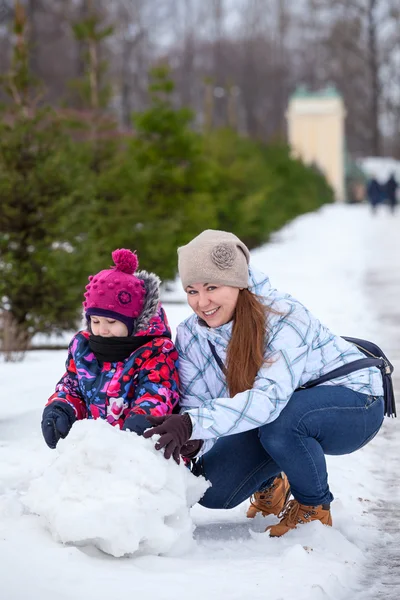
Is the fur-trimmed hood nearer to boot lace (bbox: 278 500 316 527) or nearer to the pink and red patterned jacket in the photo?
the pink and red patterned jacket

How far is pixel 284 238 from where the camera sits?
2222 cm

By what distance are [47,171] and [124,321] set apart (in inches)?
180

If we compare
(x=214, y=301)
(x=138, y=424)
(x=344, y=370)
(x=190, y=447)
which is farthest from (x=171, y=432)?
(x=344, y=370)

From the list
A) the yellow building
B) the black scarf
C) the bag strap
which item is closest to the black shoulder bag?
the bag strap

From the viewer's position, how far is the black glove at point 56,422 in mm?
3684

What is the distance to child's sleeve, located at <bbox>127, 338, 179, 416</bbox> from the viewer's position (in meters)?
3.57

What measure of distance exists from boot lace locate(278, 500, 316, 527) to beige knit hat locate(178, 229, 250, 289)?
0.82m

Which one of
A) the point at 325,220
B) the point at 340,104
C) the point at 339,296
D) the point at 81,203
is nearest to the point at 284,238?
the point at 325,220

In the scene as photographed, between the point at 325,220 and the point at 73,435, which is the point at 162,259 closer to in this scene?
the point at 73,435

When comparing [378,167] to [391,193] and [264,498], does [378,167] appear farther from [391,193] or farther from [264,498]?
[264,498]

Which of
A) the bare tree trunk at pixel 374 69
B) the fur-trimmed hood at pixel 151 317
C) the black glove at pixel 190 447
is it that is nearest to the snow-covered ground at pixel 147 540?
the black glove at pixel 190 447

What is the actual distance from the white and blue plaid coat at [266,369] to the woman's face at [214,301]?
0.04 metres

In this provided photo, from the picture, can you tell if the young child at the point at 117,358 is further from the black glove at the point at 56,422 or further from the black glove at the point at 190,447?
the black glove at the point at 190,447

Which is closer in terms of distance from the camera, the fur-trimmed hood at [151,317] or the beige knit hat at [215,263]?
the beige knit hat at [215,263]
